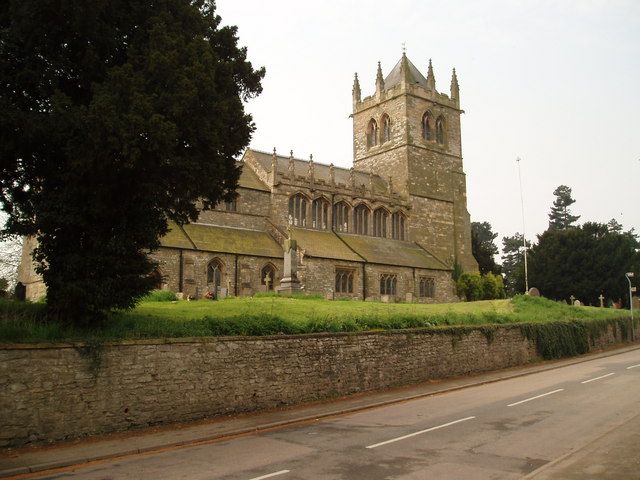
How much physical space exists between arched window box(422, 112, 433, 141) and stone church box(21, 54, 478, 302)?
0.09 metres

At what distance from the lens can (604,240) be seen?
195 ft

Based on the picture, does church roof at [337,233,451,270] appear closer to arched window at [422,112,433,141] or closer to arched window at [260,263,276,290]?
arched window at [260,263,276,290]

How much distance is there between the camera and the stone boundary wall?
10883 mm

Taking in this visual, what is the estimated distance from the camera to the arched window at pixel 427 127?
54281 millimetres

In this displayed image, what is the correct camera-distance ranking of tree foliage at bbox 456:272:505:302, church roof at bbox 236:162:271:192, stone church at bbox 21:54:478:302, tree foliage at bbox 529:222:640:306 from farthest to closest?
tree foliage at bbox 529:222:640:306
tree foliage at bbox 456:272:505:302
church roof at bbox 236:162:271:192
stone church at bbox 21:54:478:302

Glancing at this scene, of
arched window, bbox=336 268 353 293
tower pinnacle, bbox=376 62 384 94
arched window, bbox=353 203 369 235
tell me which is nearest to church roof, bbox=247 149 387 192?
arched window, bbox=353 203 369 235

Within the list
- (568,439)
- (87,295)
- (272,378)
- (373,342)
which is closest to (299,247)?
(373,342)

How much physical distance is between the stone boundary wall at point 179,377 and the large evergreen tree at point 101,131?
1.54m

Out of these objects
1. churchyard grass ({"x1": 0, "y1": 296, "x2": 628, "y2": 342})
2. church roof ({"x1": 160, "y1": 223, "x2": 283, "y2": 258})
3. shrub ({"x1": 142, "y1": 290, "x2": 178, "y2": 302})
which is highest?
church roof ({"x1": 160, "y1": 223, "x2": 283, "y2": 258})

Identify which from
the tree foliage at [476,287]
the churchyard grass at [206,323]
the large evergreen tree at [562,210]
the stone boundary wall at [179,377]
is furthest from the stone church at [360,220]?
the large evergreen tree at [562,210]

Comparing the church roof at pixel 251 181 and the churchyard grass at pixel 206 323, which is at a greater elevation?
the church roof at pixel 251 181

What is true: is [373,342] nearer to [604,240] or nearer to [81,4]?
[81,4]

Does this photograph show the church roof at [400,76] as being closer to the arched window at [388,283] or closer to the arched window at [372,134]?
the arched window at [372,134]

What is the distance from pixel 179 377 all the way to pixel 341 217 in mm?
34254
